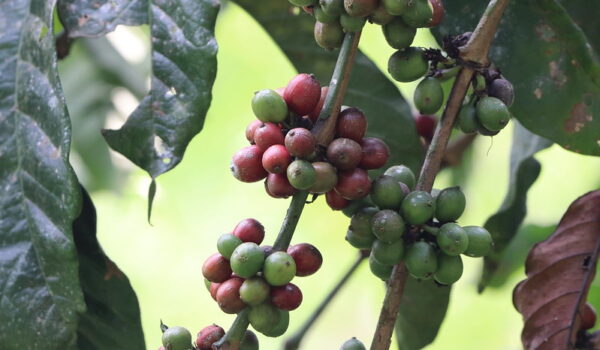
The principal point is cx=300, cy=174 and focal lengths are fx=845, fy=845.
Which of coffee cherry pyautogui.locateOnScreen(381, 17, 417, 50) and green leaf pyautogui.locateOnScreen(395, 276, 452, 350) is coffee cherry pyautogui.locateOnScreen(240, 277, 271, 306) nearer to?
coffee cherry pyautogui.locateOnScreen(381, 17, 417, 50)

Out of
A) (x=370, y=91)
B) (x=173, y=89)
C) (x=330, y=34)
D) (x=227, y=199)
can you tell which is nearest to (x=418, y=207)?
(x=330, y=34)

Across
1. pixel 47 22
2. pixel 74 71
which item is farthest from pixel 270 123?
pixel 74 71

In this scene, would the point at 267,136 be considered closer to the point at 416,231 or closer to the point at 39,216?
Answer: the point at 416,231

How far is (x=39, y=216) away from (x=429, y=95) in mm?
581

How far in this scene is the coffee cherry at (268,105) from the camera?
1046 mm

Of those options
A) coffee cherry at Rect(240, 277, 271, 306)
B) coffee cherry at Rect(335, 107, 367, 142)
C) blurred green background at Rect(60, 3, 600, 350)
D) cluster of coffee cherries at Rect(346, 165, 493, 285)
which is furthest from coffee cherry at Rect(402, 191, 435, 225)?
blurred green background at Rect(60, 3, 600, 350)

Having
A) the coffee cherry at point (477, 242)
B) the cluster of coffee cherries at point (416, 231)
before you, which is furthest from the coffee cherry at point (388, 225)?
the coffee cherry at point (477, 242)

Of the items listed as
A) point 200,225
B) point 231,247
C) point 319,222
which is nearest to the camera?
point 231,247

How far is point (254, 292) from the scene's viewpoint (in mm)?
1003

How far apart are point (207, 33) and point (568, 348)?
0.73m

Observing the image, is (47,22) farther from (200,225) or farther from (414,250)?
(200,225)

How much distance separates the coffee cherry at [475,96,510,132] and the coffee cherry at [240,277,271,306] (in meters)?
0.37

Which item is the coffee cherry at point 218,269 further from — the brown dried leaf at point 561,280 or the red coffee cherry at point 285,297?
the brown dried leaf at point 561,280

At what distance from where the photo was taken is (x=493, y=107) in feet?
3.68
